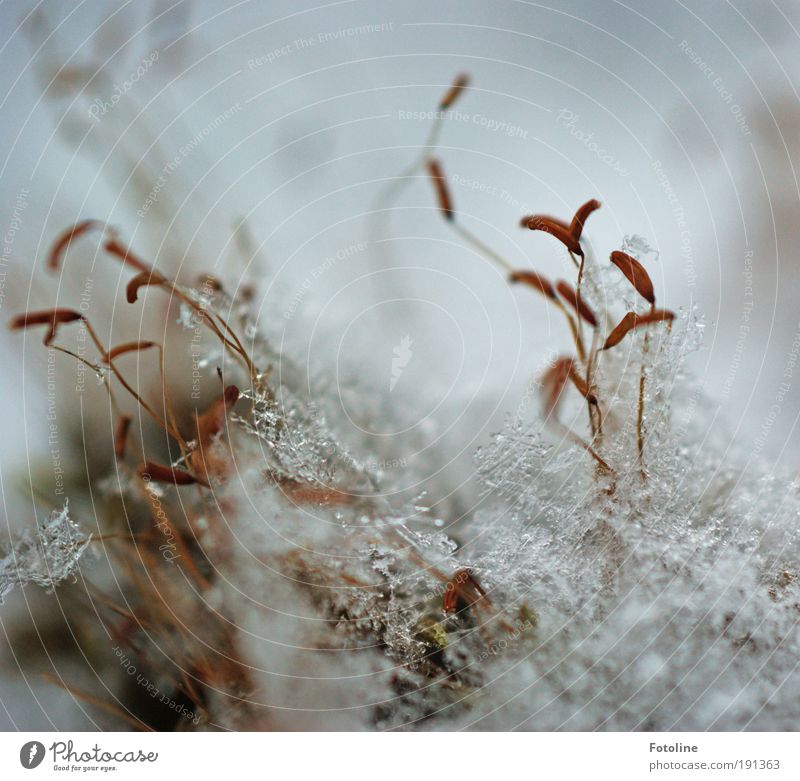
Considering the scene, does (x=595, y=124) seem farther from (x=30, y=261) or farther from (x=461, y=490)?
(x=30, y=261)

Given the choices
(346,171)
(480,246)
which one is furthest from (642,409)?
(346,171)
